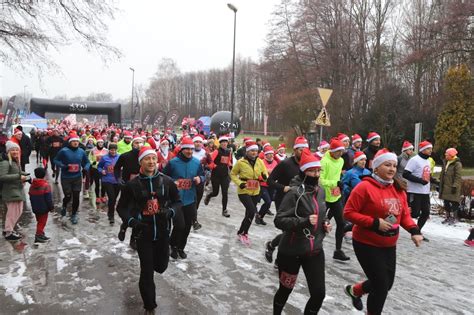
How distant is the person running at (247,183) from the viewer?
7.52 meters

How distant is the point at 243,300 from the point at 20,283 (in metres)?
2.91

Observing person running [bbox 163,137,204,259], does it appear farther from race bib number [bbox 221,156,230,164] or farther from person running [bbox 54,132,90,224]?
race bib number [bbox 221,156,230,164]

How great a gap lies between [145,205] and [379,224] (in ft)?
7.76

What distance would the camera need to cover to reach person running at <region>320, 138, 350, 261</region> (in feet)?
21.2

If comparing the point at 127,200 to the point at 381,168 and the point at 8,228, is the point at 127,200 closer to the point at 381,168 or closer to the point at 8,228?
the point at 381,168

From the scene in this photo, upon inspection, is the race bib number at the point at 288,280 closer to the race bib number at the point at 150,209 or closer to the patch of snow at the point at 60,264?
the race bib number at the point at 150,209

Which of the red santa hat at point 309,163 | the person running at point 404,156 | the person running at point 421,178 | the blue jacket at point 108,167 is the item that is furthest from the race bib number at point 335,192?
the blue jacket at point 108,167

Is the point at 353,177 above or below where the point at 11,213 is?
above

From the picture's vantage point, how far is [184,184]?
645 centimetres

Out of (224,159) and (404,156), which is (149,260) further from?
(404,156)

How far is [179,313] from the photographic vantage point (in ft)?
14.6

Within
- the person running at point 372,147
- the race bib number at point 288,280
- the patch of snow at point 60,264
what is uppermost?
the person running at point 372,147

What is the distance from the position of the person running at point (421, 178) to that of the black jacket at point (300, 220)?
15.6ft

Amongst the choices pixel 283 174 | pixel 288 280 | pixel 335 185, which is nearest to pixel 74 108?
pixel 283 174
